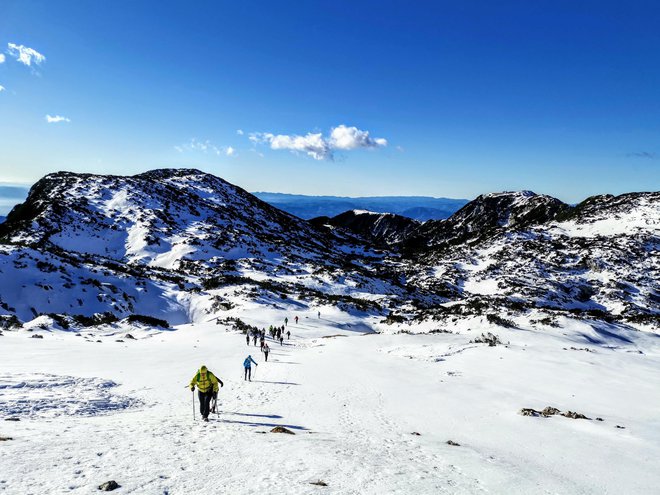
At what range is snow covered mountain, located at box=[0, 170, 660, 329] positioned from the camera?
57812 mm

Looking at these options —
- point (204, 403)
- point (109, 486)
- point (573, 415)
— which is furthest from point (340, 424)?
point (573, 415)

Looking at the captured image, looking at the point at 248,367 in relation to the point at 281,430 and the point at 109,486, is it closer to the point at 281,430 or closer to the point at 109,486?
the point at 281,430

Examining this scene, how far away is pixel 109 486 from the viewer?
749cm

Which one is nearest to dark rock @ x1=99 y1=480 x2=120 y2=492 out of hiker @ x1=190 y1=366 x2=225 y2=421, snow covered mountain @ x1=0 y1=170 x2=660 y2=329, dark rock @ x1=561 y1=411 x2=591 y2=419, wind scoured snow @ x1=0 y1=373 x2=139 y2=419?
hiker @ x1=190 y1=366 x2=225 y2=421

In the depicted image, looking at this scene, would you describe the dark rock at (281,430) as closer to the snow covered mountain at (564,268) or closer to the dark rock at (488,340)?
the dark rock at (488,340)

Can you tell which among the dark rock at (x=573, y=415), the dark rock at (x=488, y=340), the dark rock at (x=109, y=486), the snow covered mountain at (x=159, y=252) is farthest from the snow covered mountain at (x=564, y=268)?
the dark rock at (x=109, y=486)

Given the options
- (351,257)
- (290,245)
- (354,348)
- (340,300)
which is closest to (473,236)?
(351,257)

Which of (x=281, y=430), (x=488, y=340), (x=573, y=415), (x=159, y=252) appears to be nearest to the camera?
(x=281, y=430)

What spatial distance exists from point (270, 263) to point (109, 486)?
8928 centimetres

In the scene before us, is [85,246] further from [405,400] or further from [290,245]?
[405,400]

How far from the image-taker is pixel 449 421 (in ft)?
55.3

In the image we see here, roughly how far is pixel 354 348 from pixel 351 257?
88.5 metres

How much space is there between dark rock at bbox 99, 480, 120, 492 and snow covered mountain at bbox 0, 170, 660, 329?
1567 inches

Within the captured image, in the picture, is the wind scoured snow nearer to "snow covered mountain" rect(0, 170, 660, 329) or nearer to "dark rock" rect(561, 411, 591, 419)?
"dark rock" rect(561, 411, 591, 419)
